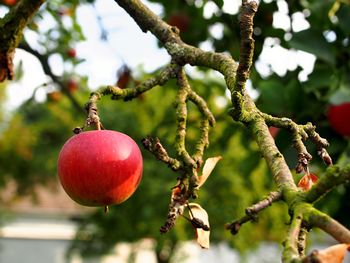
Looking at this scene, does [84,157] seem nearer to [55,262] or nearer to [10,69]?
[10,69]

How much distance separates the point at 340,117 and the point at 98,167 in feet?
3.25

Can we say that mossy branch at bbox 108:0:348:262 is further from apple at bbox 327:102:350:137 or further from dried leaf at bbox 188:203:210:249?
apple at bbox 327:102:350:137

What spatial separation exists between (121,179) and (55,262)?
9.05 metres

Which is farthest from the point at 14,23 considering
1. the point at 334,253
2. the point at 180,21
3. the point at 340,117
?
the point at 180,21

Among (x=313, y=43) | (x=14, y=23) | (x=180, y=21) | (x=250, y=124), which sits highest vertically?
(x=250, y=124)

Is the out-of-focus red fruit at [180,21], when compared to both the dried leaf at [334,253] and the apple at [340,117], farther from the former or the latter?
the dried leaf at [334,253]

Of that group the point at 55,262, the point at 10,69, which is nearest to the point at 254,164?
the point at 10,69

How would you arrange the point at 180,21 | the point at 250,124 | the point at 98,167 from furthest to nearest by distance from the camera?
the point at 180,21, the point at 98,167, the point at 250,124

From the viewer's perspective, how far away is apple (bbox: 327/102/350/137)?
1592 mm

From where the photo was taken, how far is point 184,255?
669cm

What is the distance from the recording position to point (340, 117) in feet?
5.26

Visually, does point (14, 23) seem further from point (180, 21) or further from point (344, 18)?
point (180, 21)

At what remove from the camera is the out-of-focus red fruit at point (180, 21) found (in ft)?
6.65

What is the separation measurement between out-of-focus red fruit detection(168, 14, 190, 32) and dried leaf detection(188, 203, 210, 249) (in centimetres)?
133
